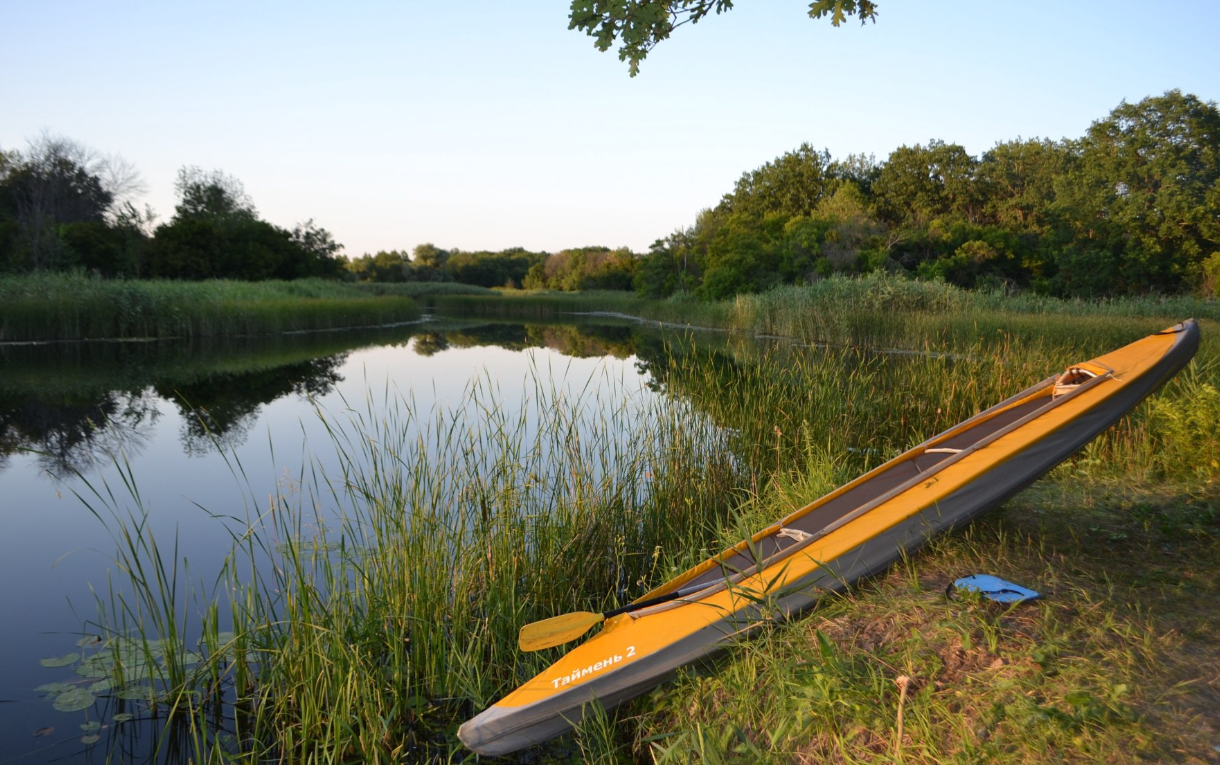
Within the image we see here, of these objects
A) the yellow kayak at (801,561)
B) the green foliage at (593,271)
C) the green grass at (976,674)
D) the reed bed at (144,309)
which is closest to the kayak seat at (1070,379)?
the yellow kayak at (801,561)

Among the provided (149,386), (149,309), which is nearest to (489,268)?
(149,309)

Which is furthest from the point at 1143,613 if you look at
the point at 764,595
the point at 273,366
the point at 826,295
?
the point at 826,295

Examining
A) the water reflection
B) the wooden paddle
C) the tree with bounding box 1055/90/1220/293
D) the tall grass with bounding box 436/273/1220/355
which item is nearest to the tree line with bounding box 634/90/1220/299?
the tree with bounding box 1055/90/1220/293

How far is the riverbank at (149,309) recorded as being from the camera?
1448 cm

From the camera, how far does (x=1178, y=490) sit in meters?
3.95

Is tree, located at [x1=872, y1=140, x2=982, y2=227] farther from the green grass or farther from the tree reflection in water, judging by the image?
the green grass

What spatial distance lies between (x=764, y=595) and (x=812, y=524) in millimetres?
988

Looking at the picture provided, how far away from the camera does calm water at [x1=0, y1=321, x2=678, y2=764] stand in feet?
10.4

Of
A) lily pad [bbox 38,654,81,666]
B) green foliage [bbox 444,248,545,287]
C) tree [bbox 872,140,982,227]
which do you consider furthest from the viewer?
green foliage [bbox 444,248,545,287]

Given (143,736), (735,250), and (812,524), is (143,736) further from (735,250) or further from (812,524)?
(735,250)

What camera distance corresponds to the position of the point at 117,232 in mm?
25250

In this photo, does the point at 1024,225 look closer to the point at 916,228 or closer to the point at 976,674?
the point at 916,228

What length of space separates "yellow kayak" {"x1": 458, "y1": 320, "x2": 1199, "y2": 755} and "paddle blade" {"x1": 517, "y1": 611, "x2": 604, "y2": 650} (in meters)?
0.01

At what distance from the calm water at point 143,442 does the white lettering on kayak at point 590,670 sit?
1509 millimetres
